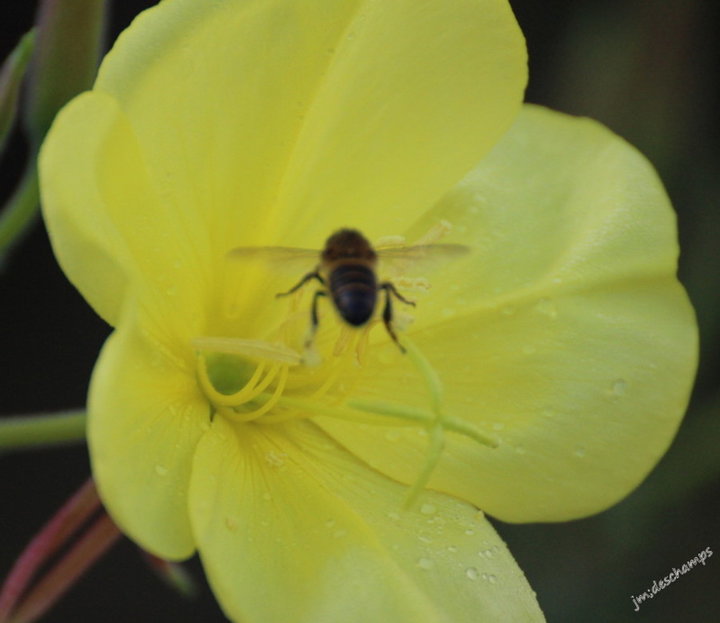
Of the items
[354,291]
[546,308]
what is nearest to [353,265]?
[354,291]

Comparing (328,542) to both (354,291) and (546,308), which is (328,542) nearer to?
(354,291)

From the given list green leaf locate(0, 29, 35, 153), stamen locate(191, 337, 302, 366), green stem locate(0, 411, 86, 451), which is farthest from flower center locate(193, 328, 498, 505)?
green leaf locate(0, 29, 35, 153)

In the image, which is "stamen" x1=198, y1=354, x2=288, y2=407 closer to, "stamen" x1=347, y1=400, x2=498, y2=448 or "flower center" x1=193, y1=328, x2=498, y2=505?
"flower center" x1=193, y1=328, x2=498, y2=505

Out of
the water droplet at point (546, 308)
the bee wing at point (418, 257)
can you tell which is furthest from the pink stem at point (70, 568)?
the water droplet at point (546, 308)

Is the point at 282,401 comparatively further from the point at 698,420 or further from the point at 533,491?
the point at 698,420

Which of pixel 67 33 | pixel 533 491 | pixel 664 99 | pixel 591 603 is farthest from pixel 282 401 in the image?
pixel 664 99

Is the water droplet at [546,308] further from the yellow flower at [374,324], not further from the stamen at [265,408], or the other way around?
the stamen at [265,408]
